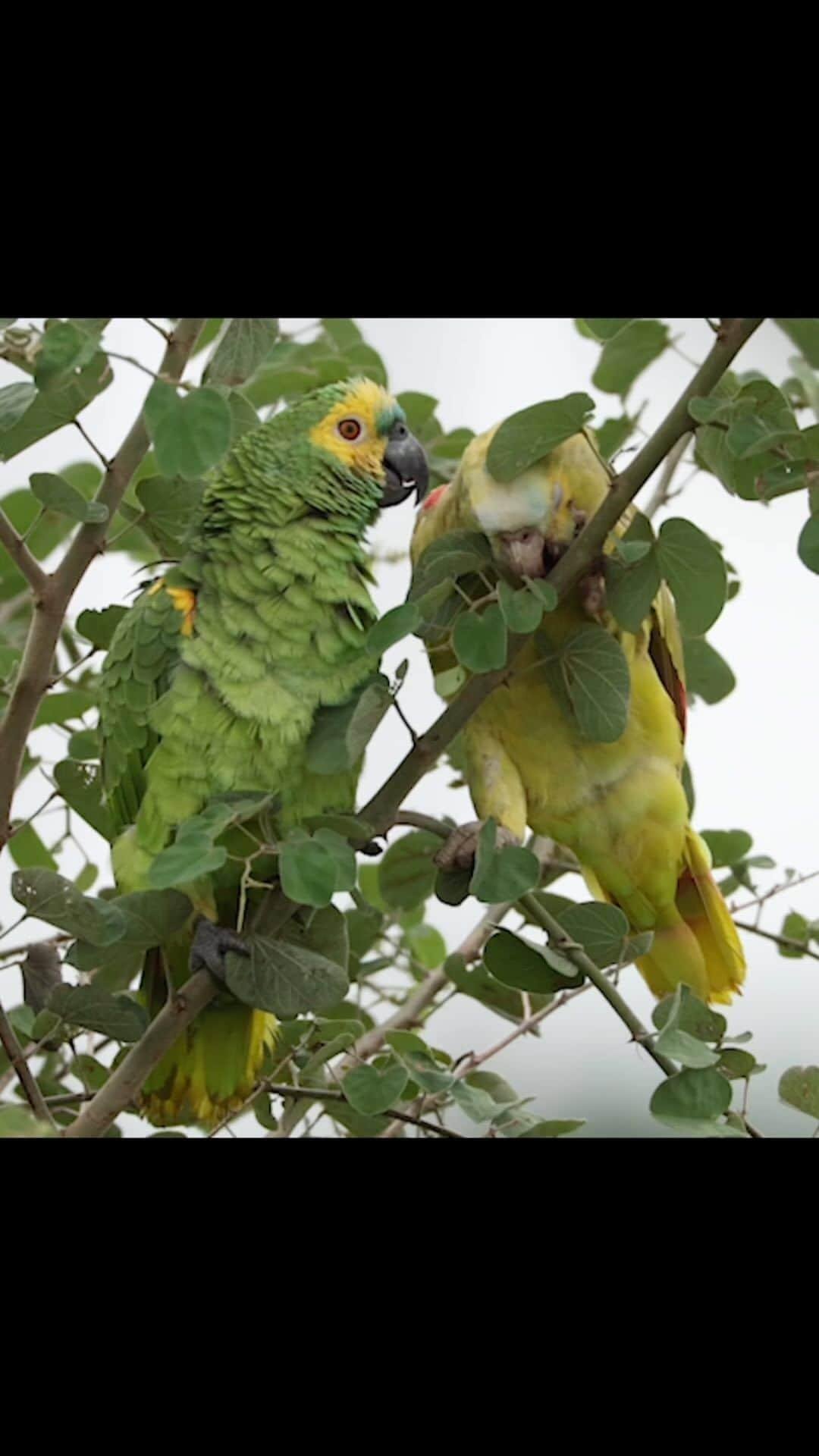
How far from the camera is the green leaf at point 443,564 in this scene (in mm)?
1086

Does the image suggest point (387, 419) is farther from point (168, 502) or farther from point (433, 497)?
point (168, 502)

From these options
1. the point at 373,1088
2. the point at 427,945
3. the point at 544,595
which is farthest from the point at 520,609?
the point at 427,945

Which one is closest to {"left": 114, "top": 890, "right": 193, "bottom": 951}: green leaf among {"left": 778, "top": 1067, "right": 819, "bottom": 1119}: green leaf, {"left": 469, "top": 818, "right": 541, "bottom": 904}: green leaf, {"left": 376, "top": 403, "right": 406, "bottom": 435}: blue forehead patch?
{"left": 469, "top": 818, "right": 541, "bottom": 904}: green leaf

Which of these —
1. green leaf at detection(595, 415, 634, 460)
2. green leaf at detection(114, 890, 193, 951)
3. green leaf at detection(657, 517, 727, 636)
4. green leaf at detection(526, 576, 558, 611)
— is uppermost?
green leaf at detection(595, 415, 634, 460)

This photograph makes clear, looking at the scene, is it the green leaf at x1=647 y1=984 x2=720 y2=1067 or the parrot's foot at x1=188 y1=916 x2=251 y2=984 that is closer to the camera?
the green leaf at x1=647 y1=984 x2=720 y2=1067

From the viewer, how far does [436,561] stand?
3.57 ft

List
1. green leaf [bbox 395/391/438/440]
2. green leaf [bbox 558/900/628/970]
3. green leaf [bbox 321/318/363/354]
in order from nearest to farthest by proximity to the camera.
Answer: green leaf [bbox 558/900/628/970], green leaf [bbox 321/318/363/354], green leaf [bbox 395/391/438/440]

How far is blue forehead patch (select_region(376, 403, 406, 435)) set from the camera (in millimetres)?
1480

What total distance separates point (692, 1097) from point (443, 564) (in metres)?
0.42

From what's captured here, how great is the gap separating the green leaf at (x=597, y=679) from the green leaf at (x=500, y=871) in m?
0.19

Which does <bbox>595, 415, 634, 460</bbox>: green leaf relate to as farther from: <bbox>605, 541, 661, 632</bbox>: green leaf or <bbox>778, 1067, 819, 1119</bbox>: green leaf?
<bbox>778, 1067, 819, 1119</bbox>: green leaf

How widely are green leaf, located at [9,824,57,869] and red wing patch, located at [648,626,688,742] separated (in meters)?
0.63
